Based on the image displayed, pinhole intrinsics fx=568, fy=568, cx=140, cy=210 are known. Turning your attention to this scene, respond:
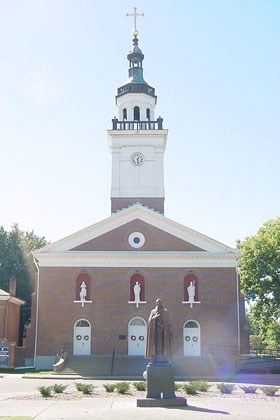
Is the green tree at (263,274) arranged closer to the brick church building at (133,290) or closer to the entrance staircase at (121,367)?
the brick church building at (133,290)

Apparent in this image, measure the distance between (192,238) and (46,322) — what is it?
428 inches

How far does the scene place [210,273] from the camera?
121 feet

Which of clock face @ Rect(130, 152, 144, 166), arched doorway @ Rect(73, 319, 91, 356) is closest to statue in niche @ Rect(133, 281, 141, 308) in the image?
arched doorway @ Rect(73, 319, 91, 356)

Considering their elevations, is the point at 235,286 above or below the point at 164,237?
below

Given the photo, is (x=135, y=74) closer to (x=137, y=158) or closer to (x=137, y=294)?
(x=137, y=158)

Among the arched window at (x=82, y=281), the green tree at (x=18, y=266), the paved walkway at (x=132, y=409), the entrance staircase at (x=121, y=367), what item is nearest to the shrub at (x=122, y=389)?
the paved walkway at (x=132, y=409)

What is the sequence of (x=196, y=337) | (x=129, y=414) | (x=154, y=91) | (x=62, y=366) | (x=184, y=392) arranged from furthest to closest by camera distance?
1. (x=154, y=91)
2. (x=196, y=337)
3. (x=62, y=366)
4. (x=184, y=392)
5. (x=129, y=414)

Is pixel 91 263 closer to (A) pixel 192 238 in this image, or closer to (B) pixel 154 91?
(A) pixel 192 238

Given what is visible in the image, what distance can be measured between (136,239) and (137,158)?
7.78 m

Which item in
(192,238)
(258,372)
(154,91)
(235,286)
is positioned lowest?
(258,372)

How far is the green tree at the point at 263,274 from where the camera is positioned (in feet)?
146

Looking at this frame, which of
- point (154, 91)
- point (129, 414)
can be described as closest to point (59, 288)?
point (154, 91)

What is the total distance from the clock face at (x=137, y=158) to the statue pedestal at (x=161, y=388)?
26.6 meters

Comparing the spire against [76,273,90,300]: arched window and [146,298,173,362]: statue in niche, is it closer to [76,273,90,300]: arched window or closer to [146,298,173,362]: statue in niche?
[76,273,90,300]: arched window
